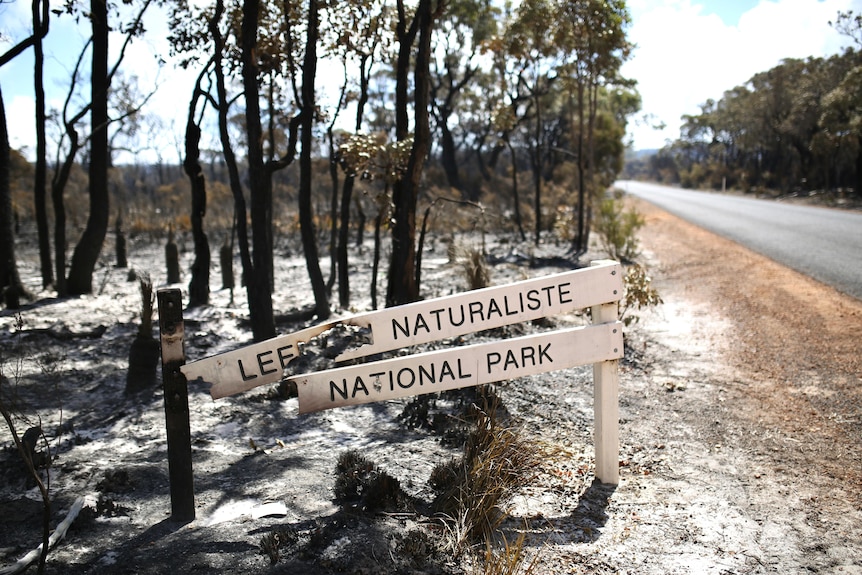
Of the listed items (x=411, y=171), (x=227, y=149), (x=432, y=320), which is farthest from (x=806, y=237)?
(x=432, y=320)

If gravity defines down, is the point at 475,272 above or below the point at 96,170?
below

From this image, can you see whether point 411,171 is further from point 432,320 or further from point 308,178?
point 432,320

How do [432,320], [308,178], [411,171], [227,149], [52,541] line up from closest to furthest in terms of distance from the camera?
[52,541] < [432,320] < [411,171] < [227,149] < [308,178]

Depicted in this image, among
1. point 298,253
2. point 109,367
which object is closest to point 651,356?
point 109,367

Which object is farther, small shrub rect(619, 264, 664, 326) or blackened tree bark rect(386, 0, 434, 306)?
small shrub rect(619, 264, 664, 326)

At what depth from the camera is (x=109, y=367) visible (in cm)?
695

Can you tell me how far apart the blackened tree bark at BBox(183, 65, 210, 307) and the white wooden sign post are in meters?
7.69

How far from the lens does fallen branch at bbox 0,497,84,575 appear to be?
2779 mm

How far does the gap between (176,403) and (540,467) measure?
218 cm

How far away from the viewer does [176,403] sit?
3.23 metres

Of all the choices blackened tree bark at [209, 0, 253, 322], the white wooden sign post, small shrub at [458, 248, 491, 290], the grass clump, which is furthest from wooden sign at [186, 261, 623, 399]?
blackened tree bark at [209, 0, 253, 322]

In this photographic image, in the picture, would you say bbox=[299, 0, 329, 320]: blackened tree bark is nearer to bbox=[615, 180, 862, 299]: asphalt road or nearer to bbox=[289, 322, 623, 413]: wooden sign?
bbox=[289, 322, 623, 413]: wooden sign

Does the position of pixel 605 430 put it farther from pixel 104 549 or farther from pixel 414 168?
pixel 414 168

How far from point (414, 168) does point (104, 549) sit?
557cm
